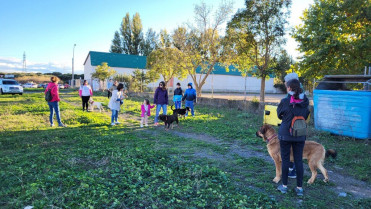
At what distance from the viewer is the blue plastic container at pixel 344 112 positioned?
24.5 feet

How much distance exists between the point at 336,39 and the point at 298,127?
10.7 metres

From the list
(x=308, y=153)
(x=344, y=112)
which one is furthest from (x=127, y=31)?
(x=308, y=153)

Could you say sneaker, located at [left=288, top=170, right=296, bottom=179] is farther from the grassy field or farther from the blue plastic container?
the blue plastic container

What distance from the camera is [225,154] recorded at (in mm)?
6250

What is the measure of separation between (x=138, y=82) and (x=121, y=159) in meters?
23.2

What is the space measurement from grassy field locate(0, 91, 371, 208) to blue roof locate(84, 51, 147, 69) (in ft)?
112

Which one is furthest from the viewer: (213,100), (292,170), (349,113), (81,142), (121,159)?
(213,100)

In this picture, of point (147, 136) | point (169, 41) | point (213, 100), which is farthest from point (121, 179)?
point (169, 41)

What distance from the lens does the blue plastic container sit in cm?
747

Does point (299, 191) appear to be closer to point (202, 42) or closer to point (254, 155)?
point (254, 155)

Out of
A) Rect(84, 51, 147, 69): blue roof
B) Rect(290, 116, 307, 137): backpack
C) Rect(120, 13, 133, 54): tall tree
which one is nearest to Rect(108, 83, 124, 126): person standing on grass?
Rect(290, 116, 307, 137): backpack

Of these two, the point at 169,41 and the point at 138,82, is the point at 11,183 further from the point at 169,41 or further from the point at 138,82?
the point at 138,82

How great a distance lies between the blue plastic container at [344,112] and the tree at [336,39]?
15.3ft

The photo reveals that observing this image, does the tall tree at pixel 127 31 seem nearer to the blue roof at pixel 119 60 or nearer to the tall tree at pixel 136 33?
the tall tree at pixel 136 33
